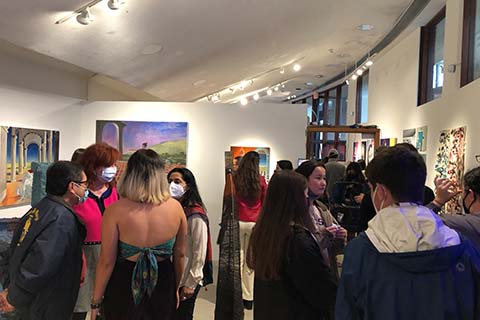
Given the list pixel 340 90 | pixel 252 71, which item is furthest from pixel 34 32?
pixel 340 90

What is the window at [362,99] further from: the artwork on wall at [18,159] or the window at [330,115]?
the artwork on wall at [18,159]

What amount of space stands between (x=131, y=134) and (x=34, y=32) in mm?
3008

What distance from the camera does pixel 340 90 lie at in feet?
43.4

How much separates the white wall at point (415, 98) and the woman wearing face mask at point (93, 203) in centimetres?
362

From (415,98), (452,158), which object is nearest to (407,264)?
(452,158)

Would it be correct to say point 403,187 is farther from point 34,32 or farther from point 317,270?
point 34,32

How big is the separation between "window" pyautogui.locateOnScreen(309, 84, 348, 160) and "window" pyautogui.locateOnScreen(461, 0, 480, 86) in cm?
647

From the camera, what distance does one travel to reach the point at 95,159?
3.15 meters

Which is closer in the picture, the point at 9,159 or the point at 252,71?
the point at 9,159

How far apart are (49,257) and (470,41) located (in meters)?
5.17

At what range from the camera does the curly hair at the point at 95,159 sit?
3.13 m

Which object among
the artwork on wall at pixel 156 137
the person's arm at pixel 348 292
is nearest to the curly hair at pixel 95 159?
the person's arm at pixel 348 292

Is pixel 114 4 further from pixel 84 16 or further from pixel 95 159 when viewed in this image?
pixel 95 159

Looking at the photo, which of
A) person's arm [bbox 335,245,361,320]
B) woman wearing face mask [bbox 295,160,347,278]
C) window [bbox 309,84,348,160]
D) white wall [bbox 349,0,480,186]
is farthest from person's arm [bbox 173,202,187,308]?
window [bbox 309,84,348,160]
